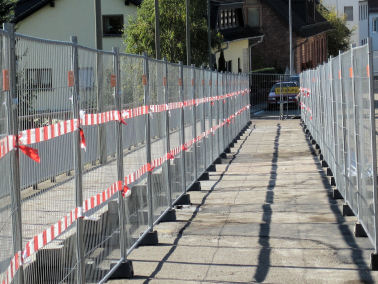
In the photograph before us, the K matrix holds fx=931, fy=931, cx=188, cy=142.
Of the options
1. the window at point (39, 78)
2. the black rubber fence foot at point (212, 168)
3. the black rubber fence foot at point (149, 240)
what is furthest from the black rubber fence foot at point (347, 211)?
the black rubber fence foot at point (212, 168)

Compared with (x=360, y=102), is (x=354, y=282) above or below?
below

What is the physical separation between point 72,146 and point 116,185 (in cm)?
181

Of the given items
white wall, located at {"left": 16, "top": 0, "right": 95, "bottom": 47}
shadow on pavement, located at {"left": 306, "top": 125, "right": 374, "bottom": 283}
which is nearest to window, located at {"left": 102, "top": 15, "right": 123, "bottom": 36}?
white wall, located at {"left": 16, "top": 0, "right": 95, "bottom": 47}

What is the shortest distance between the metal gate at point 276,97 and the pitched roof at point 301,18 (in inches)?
408

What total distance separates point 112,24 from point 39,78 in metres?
46.9

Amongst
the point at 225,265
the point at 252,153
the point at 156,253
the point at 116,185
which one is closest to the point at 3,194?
the point at 116,185

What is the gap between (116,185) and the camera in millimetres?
8922

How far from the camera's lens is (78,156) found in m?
7.22

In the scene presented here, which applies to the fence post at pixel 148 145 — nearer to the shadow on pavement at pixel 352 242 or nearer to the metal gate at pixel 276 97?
the shadow on pavement at pixel 352 242

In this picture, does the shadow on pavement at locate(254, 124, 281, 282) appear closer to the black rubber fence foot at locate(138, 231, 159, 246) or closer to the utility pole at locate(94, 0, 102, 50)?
the black rubber fence foot at locate(138, 231, 159, 246)

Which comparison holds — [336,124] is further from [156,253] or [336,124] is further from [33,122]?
[33,122]

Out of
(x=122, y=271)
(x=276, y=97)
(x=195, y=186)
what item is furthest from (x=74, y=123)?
(x=276, y=97)

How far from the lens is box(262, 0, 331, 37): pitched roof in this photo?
7138 cm

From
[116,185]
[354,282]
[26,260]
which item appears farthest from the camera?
[116,185]
